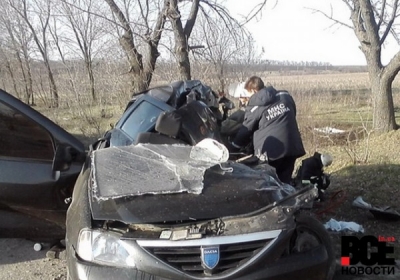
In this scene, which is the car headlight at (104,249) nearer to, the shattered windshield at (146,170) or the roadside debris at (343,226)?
the shattered windshield at (146,170)

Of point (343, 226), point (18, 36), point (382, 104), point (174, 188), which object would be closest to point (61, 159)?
point (174, 188)

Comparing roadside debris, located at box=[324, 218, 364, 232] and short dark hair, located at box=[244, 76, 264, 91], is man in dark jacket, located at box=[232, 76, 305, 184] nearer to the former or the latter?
short dark hair, located at box=[244, 76, 264, 91]

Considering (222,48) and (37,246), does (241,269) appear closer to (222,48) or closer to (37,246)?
(37,246)

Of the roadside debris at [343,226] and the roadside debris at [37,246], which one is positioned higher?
the roadside debris at [343,226]

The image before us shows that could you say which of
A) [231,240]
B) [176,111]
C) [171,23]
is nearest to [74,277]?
[231,240]

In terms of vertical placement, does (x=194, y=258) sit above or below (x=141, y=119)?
below

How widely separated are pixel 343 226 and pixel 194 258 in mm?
3009

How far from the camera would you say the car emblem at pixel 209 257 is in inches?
112

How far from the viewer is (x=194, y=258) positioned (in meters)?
2.86

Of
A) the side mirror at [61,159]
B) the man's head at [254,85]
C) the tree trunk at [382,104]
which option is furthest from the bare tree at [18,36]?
the side mirror at [61,159]

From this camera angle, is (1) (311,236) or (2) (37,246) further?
(2) (37,246)

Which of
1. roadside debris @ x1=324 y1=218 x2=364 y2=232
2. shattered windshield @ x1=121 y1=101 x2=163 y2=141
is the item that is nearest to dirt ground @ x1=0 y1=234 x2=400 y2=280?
roadside debris @ x1=324 y1=218 x2=364 y2=232

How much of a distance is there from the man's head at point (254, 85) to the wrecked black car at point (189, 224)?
233 cm

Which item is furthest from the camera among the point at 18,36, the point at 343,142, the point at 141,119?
the point at 18,36
